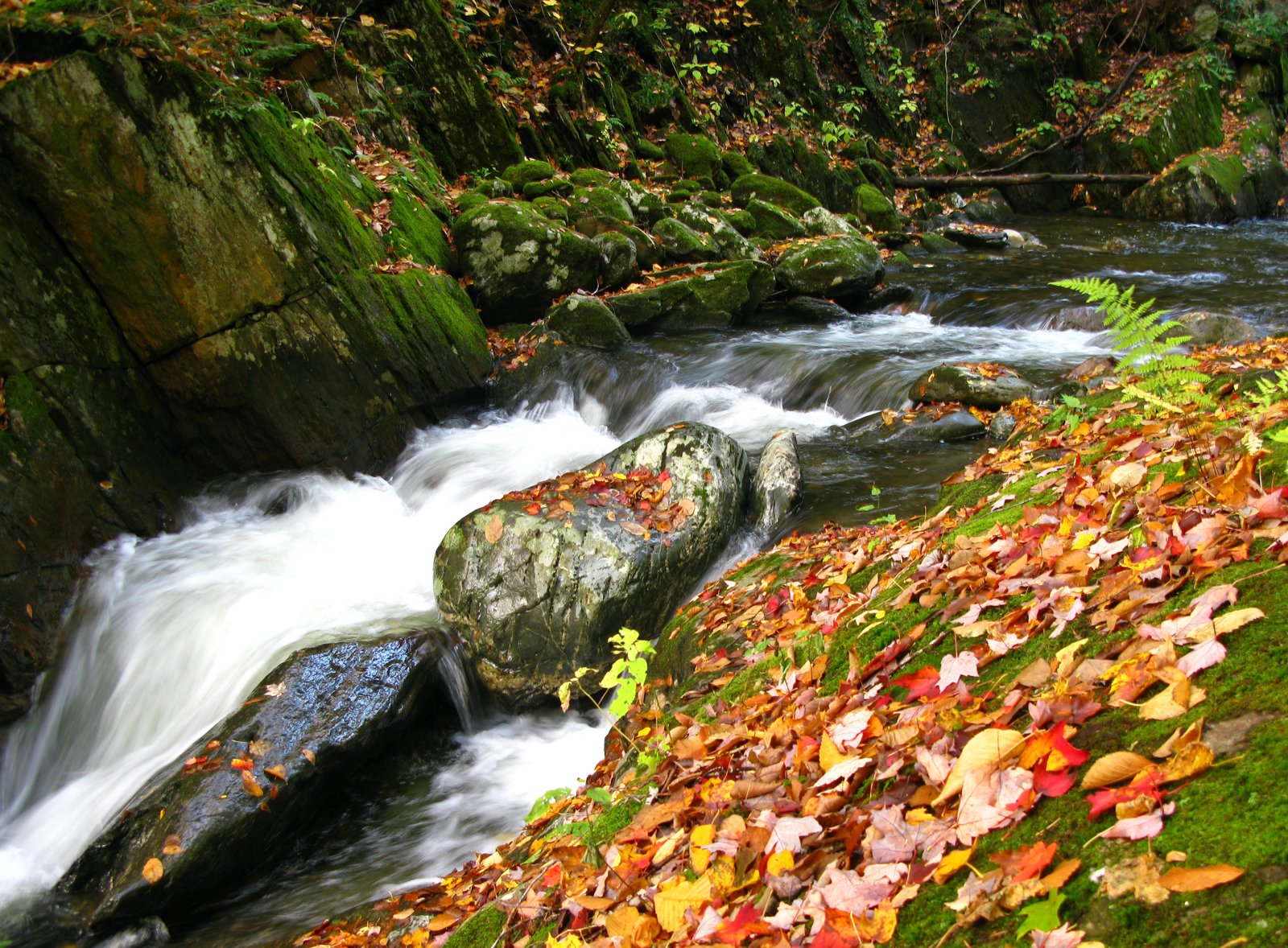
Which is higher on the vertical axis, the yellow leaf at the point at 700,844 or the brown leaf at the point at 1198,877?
the brown leaf at the point at 1198,877

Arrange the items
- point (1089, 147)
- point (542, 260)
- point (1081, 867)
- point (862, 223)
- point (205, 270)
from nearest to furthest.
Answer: point (1081, 867)
point (205, 270)
point (542, 260)
point (862, 223)
point (1089, 147)

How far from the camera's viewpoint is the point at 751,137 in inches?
766

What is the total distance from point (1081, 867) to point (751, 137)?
65.5 ft

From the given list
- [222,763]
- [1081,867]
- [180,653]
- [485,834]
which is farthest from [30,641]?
[1081,867]

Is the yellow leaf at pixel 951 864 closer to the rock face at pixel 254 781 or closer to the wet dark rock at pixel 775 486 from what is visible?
the rock face at pixel 254 781

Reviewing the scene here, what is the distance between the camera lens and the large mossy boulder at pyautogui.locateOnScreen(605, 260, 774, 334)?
1163cm

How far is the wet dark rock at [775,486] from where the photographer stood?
6.86m

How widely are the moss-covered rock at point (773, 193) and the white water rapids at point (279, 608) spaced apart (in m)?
7.16

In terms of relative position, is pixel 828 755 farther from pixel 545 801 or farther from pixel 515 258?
pixel 515 258

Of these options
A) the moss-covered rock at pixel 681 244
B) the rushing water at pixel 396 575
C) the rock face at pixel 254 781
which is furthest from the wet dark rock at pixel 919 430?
the moss-covered rock at pixel 681 244

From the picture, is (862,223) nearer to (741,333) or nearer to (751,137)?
(751,137)

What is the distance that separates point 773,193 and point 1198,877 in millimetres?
16291

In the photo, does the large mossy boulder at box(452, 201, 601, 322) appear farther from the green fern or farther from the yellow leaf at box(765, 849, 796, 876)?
the yellow leaf at box(765, 849, 796, 876)

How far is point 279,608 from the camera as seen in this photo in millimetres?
6570
